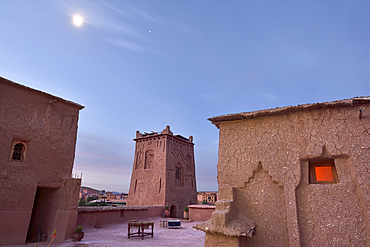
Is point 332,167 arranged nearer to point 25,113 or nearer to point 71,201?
point 71,201

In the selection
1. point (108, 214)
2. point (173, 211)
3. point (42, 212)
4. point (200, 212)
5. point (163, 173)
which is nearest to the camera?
point (42, 212)

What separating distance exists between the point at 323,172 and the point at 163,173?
1809 centimetres

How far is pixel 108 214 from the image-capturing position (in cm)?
1498

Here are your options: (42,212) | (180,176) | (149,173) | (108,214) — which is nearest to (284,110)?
(42,212)

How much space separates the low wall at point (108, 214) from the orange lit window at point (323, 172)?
11853mm

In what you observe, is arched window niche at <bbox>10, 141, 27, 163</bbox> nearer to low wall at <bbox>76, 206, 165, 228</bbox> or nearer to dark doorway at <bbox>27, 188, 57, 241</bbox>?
dark doorway at <bbox>27, 188, 57, 241</bbox>

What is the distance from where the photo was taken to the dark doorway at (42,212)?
10.4m

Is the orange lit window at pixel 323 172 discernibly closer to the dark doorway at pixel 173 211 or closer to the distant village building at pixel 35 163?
the distant village building at pixel 35 163

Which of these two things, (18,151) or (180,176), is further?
(180,176)

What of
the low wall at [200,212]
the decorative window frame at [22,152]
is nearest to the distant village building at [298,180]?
the decorative window frame at [22,152]

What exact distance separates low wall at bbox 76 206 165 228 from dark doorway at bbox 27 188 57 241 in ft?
7.32

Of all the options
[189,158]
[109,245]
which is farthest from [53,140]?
[189,158]

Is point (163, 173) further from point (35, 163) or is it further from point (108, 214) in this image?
point (35, 163)

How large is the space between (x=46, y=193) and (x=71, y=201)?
168 centimetres
